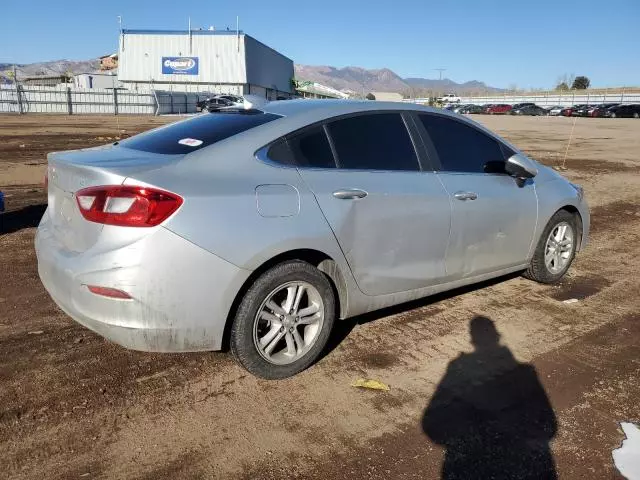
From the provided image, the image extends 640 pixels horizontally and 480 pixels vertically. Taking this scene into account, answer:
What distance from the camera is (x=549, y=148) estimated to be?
19.9m

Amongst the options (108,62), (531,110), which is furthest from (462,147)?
(108,62)

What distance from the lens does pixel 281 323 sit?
10.7 feet

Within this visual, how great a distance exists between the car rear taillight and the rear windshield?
0.51 metres

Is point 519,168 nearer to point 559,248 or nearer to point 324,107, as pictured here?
point 559,248

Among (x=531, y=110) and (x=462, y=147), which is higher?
(x=462, y=147)

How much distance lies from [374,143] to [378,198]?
1.47 ft

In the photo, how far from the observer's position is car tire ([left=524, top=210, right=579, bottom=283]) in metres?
5.00

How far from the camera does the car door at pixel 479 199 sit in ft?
13.4

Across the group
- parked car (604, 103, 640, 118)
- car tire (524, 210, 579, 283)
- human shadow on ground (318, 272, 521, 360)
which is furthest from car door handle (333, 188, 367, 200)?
parked car (604, 103, 640, 118)

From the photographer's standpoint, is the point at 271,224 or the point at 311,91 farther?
the point at 311,91

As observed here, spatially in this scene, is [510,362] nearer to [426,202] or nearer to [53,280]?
[426,202]

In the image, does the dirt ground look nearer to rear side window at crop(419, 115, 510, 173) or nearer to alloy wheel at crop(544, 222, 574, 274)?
alloy wheel at crop(544, 222, 574, 274)

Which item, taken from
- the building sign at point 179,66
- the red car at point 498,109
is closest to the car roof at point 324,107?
the building sign at point 179,66

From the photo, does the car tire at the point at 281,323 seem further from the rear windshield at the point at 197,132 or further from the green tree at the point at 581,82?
the green tree at the point at 581,82
